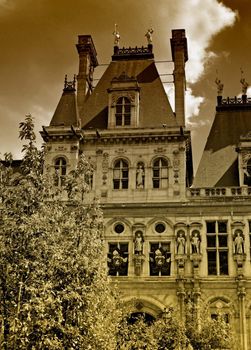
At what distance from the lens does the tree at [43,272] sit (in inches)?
656

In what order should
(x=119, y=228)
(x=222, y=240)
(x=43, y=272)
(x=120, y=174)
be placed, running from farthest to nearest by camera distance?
(x=120, y=174) < (x=119, y=228) < (x=222, y=240) < (x=43, y=272)

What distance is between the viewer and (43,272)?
55.2 feet

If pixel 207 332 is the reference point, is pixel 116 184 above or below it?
above


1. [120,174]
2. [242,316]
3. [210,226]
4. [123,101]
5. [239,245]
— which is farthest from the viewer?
[123,101]

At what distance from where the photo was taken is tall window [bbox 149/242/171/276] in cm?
3250

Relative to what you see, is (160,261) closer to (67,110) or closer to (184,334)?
(184,334)

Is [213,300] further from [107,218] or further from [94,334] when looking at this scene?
[94,334]

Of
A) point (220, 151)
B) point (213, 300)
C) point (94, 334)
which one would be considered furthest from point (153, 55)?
point (94, 334)

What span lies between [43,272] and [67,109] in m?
22.8

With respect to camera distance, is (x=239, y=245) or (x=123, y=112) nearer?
(x=239, y=245)

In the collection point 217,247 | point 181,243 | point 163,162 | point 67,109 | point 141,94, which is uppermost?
point 141,94

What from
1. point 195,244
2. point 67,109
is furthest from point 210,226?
point 67,109

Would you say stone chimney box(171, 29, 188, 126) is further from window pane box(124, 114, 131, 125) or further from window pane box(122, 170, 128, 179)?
window pane box(122, 170, 128, 179)

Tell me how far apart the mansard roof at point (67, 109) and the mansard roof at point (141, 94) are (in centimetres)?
76
